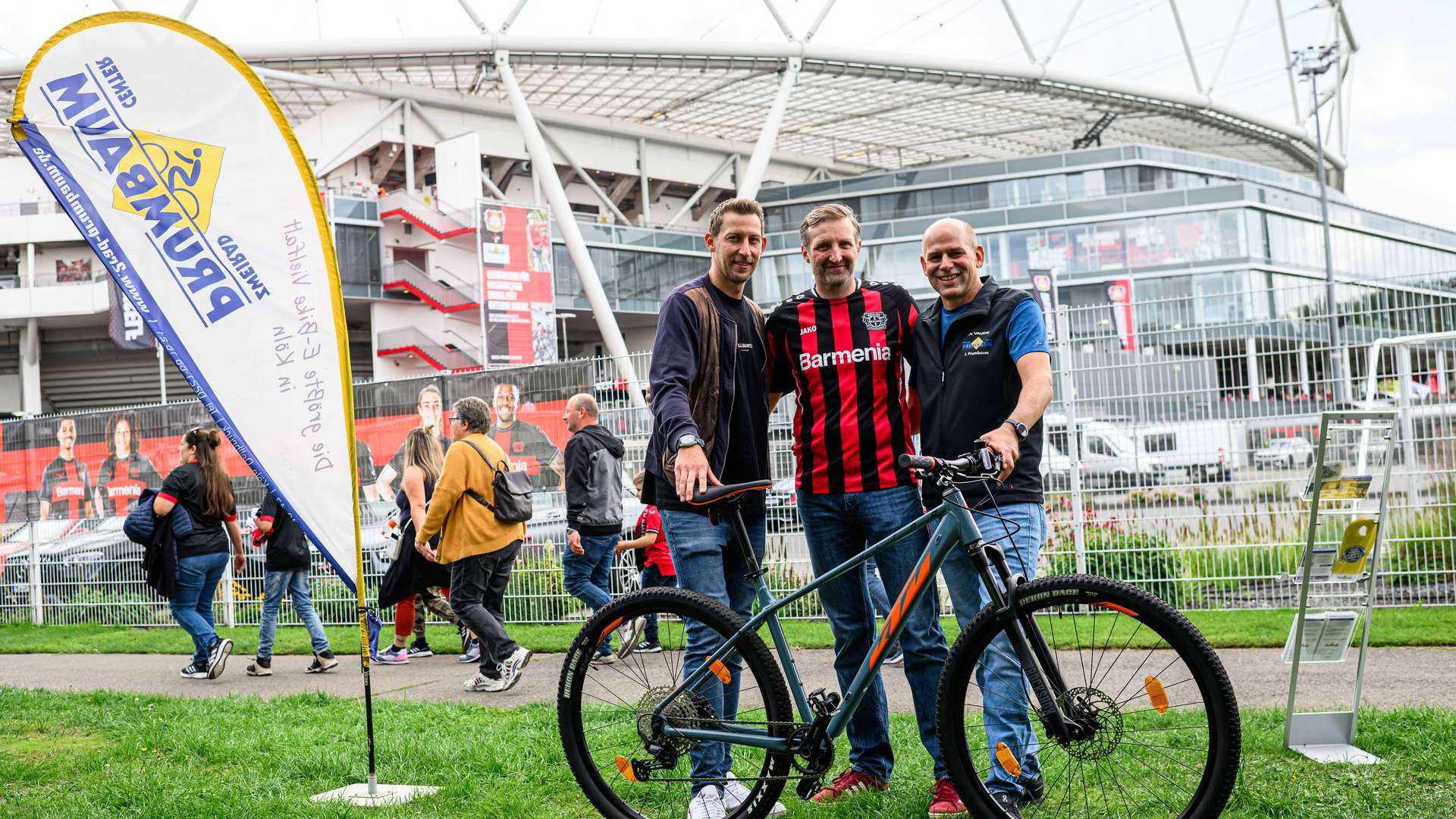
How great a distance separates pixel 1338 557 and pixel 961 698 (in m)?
2.02

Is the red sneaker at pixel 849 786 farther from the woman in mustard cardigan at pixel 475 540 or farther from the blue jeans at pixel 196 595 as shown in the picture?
the blue jeans at pixel 196 595

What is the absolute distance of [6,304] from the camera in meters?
52.7

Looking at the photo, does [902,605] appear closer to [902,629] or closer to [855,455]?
[902,629]

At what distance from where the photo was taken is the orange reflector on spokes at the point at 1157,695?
11.1 feet

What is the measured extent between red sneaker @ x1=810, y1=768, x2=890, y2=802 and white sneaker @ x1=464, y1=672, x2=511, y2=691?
3.75 meters

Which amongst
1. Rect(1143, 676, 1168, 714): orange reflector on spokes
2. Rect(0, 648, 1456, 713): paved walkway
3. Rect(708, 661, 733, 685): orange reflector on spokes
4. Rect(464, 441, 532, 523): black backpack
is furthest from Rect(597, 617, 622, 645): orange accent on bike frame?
Rect(464, 441, 532, 523): black backpack

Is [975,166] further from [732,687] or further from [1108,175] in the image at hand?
[732,687]

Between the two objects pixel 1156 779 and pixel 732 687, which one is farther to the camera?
pixel 732 687

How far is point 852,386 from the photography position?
172 inches

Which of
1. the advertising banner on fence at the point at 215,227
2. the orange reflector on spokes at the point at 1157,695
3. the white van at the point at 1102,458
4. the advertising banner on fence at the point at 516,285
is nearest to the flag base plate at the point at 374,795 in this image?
the advertising banner on fence at the point at 215,227

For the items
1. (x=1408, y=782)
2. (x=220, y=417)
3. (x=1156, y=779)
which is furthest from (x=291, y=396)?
(x=1408, y=782)

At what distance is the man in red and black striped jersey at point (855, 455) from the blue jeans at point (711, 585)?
29cm

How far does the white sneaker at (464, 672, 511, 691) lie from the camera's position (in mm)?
7738

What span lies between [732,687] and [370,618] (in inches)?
255
